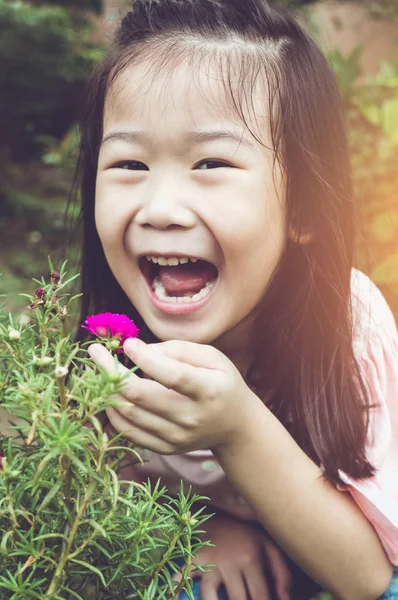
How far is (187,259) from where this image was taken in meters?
1.32

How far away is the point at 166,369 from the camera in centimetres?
108

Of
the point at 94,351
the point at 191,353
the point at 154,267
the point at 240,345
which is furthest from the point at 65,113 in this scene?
the point at 94,351

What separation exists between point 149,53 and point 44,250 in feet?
7.62

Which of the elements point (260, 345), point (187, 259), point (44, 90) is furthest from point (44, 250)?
point (187, 259)

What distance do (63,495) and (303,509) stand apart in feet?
2.05

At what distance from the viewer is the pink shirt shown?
152 cm

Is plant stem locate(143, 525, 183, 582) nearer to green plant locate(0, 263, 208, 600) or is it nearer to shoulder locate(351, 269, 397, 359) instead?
green plant locate(0, 263, 208, 600)

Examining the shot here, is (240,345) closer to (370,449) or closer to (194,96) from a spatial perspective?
(370,449)

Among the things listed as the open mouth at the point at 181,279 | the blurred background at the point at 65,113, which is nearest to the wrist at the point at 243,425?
the open mouth at the point at 181,279

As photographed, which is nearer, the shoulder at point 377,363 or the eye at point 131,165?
the eye at point 131,165

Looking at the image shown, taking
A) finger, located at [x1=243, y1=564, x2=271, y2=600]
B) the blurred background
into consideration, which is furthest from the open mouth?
the blurred background

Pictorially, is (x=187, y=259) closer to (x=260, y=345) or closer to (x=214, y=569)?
(x=260, y=345)

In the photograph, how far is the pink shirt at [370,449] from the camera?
1.52 metres

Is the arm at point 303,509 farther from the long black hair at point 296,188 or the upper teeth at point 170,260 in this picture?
the upper teeth at point 170,260
